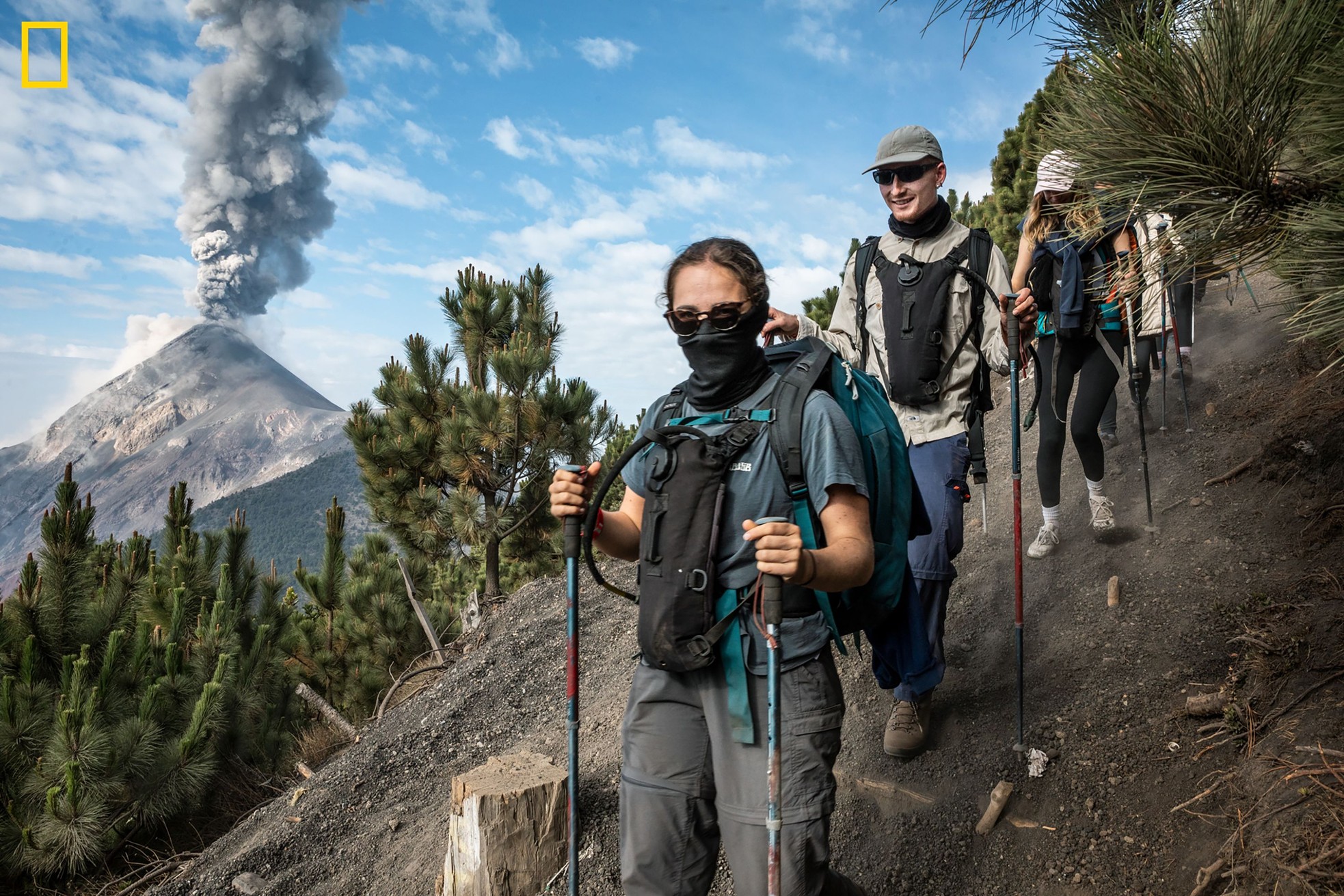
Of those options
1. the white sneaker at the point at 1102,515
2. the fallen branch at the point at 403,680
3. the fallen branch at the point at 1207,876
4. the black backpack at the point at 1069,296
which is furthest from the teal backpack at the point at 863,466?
the fallen branch at the point at 403,680

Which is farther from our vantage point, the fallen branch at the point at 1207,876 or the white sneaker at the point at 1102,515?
the white sneaker at the point at 1102,515

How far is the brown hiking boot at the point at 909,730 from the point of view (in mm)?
3455

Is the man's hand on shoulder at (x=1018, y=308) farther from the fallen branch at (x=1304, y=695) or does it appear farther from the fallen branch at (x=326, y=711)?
the fallen branch at (x=326, y=711)

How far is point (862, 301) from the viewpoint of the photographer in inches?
138

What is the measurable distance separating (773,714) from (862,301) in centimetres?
225

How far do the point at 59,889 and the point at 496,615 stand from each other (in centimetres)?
413

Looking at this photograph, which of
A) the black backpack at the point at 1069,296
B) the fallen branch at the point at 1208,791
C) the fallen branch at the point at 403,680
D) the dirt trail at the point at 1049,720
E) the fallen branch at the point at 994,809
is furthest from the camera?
the fallen branch at the point at 403,680

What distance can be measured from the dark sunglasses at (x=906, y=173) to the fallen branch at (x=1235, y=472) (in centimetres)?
362

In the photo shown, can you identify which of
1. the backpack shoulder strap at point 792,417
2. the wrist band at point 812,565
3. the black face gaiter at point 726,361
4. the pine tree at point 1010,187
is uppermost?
the pine tree at point 1010,187

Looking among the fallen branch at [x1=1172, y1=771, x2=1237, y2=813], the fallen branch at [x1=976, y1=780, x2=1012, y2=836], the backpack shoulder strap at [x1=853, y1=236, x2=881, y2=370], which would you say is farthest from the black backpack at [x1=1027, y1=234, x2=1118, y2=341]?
the fallen branch at [x1=976, y1=780, x2=1012, y2=836]

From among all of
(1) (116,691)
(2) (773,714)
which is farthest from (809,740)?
(1) (116,691)

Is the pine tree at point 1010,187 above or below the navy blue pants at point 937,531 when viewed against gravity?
above

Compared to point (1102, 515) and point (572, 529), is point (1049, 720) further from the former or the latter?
point (572, 529)

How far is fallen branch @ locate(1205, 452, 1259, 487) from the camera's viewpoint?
5285 millimetres
